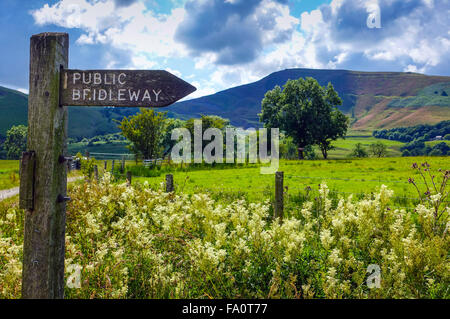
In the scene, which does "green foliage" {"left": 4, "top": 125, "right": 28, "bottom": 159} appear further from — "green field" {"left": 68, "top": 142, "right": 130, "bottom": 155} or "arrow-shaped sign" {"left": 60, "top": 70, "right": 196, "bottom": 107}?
"arrow-shaped sign" {"left": 60, "top": 70, "right": 196, "bottom": 107}

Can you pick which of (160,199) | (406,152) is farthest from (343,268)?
(406,152)

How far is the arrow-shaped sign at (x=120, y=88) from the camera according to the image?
310 cm

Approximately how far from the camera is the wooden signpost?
2.95m

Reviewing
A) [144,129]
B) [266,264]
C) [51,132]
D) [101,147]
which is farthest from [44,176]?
[101,147]

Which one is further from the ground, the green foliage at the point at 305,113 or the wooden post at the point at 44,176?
the green foliage at the point at 305,113

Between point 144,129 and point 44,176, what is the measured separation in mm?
30104

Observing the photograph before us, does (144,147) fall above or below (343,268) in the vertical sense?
above

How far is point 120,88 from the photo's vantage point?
3.16m

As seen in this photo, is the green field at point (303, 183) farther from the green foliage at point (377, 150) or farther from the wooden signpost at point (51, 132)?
the green foliage at point (377, 150)

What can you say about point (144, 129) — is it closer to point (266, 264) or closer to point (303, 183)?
point (303, 183)

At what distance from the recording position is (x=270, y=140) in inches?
2063

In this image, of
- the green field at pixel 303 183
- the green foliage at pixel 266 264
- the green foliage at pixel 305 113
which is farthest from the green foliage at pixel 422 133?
the green foliage at pixel 266 264
